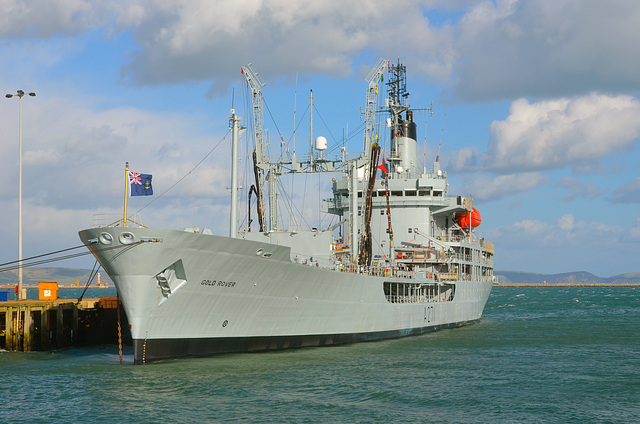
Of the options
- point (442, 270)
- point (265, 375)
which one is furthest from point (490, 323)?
point (265, 375)

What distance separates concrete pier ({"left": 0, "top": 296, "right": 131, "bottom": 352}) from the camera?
3069 centimetres

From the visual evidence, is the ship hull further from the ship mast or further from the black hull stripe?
the ship mast

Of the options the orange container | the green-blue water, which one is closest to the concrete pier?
the orange container

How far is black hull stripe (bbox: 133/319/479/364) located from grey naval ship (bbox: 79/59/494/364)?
0.05m

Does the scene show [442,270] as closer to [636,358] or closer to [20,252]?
[636,358]

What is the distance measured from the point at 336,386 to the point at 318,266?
8.94m

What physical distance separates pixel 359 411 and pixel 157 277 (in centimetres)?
895

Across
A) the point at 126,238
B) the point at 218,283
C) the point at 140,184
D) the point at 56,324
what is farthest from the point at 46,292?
the point at 218,283

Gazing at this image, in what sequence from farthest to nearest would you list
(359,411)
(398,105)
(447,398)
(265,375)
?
1. (398,105)
2. (265,375)
3. (447,398)
4. (359,411)

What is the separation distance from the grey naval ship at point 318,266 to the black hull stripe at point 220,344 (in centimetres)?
5

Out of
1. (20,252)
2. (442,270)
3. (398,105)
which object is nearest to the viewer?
(20,252)

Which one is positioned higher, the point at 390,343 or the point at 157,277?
the point at 157,277

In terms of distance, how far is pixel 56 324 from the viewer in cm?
3244

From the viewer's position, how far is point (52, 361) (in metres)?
27.1
